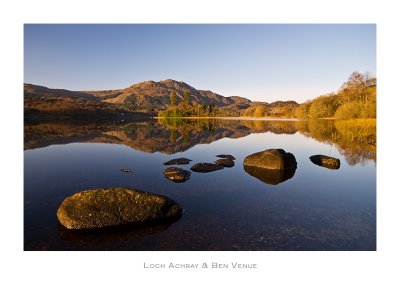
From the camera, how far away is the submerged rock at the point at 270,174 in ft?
59.1

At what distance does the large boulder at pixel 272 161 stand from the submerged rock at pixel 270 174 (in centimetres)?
35

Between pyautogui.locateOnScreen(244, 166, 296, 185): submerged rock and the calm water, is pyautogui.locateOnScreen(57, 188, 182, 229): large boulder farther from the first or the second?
pyautogui.locateOnScreen(244, 166, 296, 185): submerged rock

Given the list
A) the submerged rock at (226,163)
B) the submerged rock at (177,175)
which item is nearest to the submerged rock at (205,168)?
the submerged rock at (226,163)

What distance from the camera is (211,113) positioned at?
158 meters

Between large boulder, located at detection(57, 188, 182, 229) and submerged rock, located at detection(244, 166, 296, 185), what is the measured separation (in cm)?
869

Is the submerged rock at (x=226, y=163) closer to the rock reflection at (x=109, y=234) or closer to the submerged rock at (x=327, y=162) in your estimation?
the submerged rock at (x=327, y=162)

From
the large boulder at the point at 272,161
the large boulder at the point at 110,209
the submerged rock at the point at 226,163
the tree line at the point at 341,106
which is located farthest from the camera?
the tree line at the point at 341,106

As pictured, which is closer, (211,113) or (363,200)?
(363,200)

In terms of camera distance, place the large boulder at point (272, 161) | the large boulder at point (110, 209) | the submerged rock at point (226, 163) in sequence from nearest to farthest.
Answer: the large boulder at point (110, 209)
the large boulder at point (272, 161)
the submerged rock at point (226, 163)
